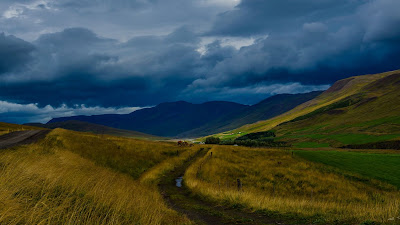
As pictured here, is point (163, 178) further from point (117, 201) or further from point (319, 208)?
point (117, 201)

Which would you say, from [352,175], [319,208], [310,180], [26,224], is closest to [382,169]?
[352,175]

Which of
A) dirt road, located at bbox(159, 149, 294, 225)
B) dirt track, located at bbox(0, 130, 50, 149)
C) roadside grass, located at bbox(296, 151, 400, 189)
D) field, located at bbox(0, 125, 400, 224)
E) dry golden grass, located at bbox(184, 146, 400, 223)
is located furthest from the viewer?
roadside grass, located at bbox(296, 151, 400, 189)

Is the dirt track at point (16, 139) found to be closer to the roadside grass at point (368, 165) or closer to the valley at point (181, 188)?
the valley at point (181, 188)

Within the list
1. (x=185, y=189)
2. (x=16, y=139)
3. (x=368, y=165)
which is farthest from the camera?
(x=368, y=165)

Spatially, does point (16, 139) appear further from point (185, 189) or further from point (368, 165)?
point (368, 165)

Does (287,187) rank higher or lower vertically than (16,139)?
lower

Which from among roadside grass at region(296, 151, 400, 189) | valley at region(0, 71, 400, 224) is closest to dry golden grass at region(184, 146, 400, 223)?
valley at region(0, 71, 400, 224)

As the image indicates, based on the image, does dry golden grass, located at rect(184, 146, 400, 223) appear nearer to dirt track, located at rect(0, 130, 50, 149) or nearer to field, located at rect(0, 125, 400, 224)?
field, located at rect(0, 125, 400, 224)

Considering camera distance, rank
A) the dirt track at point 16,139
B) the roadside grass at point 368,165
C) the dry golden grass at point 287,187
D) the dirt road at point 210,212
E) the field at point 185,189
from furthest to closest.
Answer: the roadside grass at point 368,165, the dirt track at point 16,139, the dry golden grass at point 287,187, the dirt road at point 210,212, the field at point 185,189

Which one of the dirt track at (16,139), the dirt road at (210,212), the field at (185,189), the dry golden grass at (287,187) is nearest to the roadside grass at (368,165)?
the field at (185,189)

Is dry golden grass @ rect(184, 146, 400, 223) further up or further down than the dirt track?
further down

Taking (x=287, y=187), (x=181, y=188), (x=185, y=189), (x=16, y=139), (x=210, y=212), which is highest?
(x=16, y=139)

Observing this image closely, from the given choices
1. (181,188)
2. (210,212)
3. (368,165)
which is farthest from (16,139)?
(368,165)

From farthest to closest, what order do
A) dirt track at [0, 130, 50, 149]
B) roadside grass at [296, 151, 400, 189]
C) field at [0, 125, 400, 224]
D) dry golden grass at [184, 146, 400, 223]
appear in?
roadside grass at [296, 151, 400, 189] → dirt track at [0, 130, 50, 149] → dry golden grass at [184, 146, 400, 223] → field at [0, 125, 400, 224]
